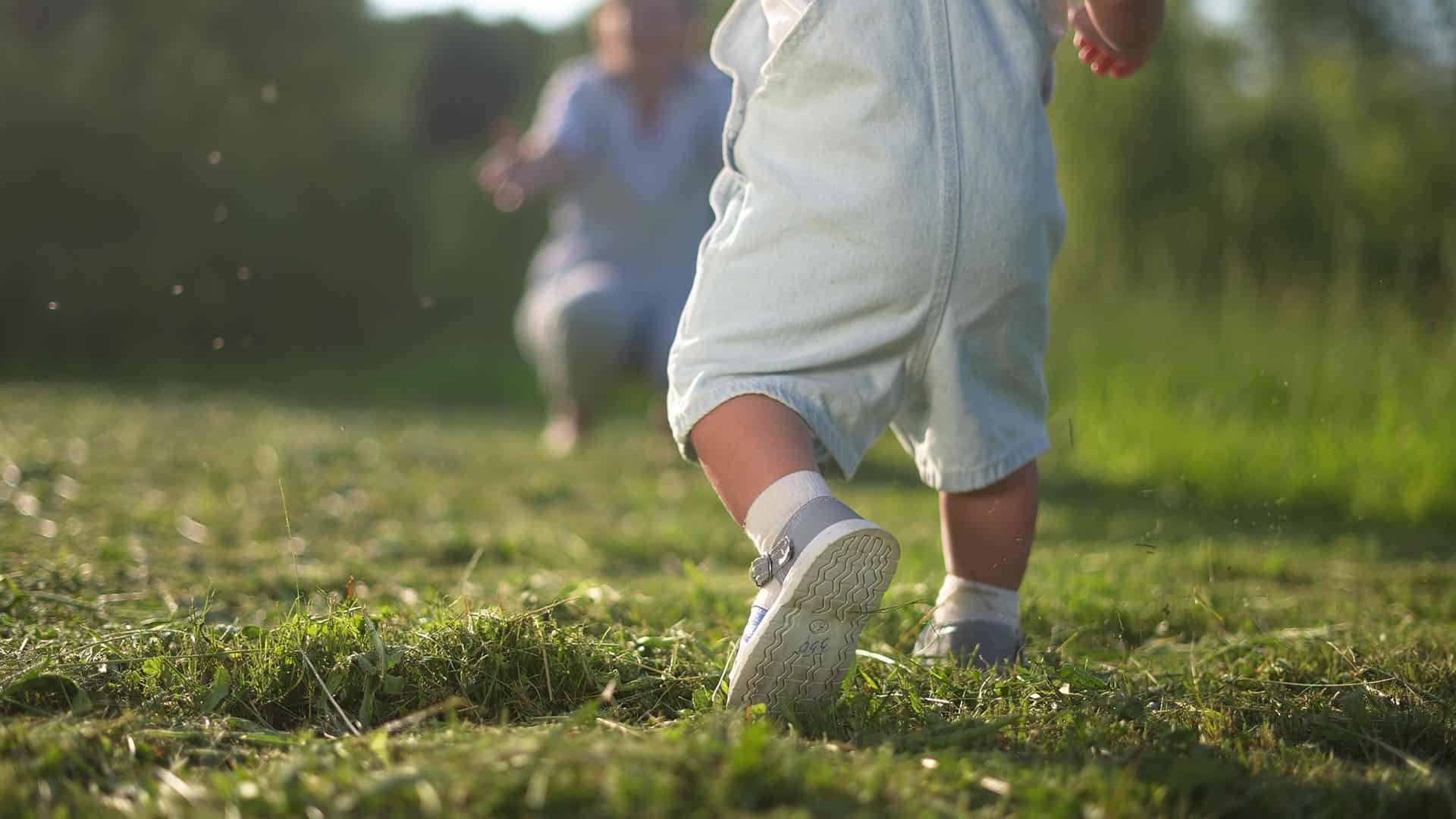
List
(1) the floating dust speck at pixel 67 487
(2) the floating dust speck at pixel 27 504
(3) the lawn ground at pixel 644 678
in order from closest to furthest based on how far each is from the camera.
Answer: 1. (3) the lawn ground at pixel 644 678
2. (2) the floating dust speck at pixel 27 504
3. (1) the floating dust speck at pixel 67 487

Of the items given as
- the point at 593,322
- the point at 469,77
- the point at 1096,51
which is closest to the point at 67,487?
the point at 593,322

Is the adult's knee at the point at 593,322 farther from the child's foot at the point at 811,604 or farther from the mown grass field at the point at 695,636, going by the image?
the child's foot at the point at 811,604

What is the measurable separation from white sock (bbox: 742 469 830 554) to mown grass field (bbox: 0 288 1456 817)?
7.9 inches

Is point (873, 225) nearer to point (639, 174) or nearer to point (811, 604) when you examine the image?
point (811, 604)

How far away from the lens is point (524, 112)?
12.5 metres

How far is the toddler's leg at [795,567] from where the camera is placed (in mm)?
1380

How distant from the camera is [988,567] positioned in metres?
1.82

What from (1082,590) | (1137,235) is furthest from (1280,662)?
(1137,235)

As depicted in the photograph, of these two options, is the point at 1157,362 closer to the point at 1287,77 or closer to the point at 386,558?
the point at 1287,77

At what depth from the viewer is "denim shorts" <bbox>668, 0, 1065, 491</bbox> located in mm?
1573

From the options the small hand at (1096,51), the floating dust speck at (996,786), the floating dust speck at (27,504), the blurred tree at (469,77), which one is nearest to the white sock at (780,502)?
the floating dust speck at (996,786)

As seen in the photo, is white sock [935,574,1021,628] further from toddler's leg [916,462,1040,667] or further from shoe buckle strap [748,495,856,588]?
shoe buckle strap [748,495,856,588]

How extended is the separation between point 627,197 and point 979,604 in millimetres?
3976

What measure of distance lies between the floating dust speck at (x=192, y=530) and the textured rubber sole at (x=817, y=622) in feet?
6.16
